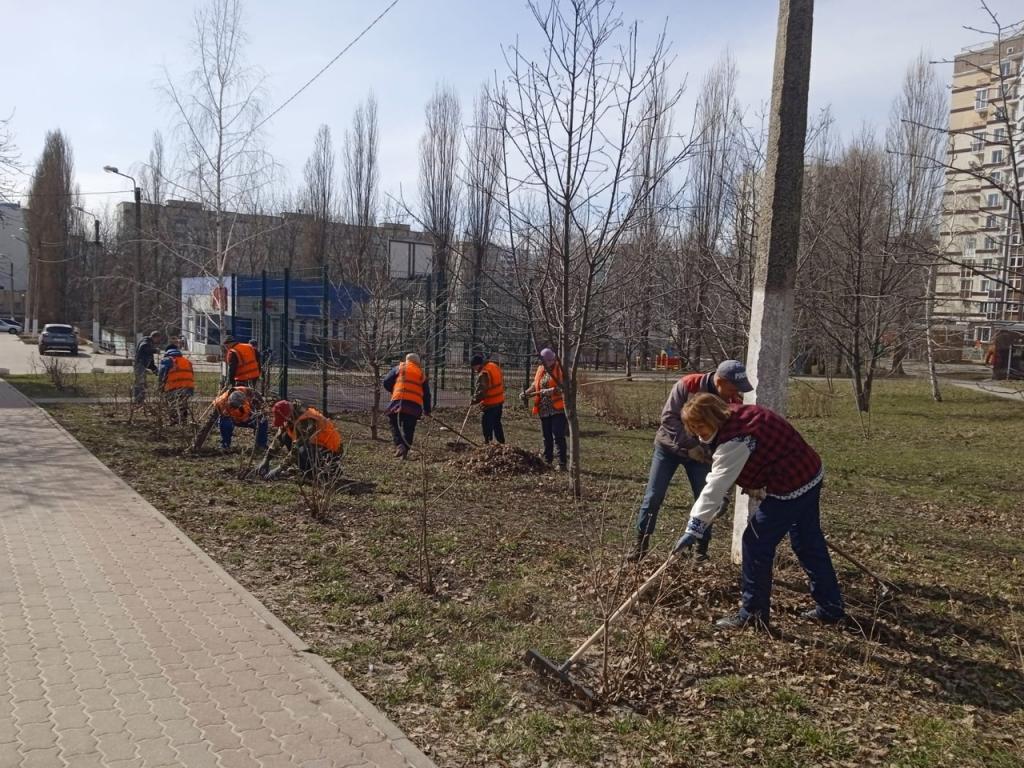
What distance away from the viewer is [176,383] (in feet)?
38.7

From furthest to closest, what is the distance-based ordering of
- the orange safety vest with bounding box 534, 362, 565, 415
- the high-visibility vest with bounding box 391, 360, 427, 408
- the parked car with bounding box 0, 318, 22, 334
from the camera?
the parked car with bounding box 0, 318, 22, 334
the high-visibility vest with bounding box 391, 360, 427, 408
the orange safety vest with bounding box 534, 362, 565, 415

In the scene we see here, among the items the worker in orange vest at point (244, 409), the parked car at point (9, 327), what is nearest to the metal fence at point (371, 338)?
the worker in orange vest at point (244, 409)

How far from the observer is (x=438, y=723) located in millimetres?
3531

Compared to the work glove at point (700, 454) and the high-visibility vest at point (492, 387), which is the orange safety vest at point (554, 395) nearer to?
the high-visibility vest at point (492, 387)

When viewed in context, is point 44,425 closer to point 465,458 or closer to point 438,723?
point 465,458

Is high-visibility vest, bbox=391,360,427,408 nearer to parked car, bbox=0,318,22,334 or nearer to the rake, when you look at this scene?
the rake

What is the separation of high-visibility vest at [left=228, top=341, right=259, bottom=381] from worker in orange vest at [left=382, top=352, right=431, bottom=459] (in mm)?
2681

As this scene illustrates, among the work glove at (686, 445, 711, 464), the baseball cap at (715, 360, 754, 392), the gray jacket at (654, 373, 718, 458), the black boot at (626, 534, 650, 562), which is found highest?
the baseball cap at (715, 360, 754, 392)

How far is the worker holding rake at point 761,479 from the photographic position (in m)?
4.20

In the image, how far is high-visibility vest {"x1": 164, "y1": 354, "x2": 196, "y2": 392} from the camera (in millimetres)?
11766

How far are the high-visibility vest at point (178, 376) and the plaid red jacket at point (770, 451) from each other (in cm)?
968

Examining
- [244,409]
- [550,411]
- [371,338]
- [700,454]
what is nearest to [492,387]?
[550,411]

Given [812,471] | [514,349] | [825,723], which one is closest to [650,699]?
[825,723]

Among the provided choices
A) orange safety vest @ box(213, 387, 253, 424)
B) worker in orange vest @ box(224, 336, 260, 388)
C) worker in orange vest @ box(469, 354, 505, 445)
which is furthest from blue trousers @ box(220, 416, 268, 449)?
worker in orange vest @ box(469, 354, 505, 445)
